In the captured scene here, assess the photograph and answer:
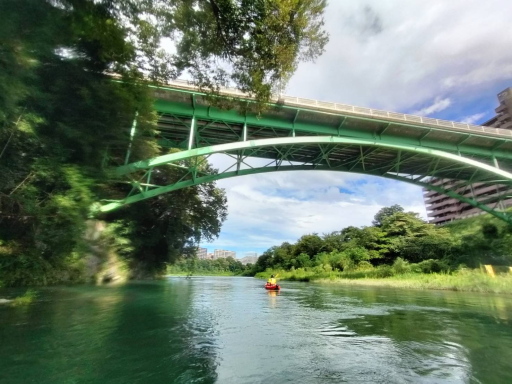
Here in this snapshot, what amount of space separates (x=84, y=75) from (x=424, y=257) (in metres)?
30.9

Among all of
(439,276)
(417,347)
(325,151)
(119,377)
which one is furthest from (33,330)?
(439,276)

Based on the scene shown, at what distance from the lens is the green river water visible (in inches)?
171

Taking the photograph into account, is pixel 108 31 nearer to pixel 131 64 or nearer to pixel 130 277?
pixel 131 64

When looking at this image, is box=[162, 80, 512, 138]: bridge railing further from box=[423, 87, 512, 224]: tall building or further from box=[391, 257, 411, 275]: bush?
box=[423, 87, 512, 224]: tall building

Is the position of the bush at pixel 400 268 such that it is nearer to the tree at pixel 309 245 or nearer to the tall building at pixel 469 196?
the tall building at pixel 469 196

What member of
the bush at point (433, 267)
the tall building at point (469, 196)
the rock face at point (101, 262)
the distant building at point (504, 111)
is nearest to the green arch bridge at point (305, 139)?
the rock face at point (101, 262)

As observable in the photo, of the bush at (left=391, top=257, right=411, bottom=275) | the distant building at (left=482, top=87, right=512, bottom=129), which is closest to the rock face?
the bush at (left=391, top=257, right=411, bottom=275)

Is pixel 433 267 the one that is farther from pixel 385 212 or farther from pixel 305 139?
pixel 385 212

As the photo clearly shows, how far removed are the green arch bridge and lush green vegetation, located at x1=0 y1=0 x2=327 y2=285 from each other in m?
3.97

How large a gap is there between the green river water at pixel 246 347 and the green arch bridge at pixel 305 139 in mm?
6138

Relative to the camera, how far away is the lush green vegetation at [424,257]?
20203 mm

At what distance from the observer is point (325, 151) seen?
767 inches

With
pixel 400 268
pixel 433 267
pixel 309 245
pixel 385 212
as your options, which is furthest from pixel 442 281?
pixel 385 212

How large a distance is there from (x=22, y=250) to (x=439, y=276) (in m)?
24.2
